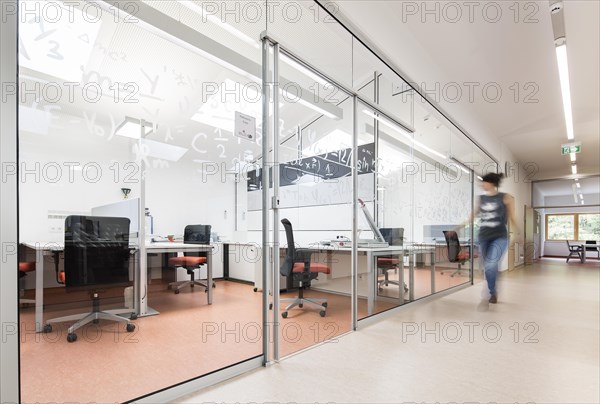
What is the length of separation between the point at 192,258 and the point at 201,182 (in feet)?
2.19

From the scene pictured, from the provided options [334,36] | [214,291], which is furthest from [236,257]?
[334,36]

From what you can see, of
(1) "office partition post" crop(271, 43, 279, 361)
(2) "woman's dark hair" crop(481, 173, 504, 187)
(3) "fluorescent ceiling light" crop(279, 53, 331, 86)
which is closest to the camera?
(1) "office partition post" crop(271, 43, 279, 361)

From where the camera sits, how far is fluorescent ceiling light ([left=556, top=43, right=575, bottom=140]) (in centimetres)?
408

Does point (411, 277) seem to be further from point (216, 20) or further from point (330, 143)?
point (216, 20)

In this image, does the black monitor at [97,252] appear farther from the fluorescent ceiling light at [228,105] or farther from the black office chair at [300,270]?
the black office chair at [300,270]

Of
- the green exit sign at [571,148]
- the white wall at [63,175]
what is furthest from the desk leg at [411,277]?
the green exit sign at [571,148]

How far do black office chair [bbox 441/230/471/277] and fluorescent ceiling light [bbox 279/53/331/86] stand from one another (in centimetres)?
365

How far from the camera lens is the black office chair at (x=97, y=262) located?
82.0 inches

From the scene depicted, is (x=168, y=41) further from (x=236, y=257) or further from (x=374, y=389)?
(x=374, y=389)

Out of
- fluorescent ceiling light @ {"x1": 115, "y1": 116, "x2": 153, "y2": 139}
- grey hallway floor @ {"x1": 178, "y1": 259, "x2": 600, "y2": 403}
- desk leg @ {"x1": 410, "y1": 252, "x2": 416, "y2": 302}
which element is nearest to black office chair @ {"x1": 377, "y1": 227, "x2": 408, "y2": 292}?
desk leg @ {"x1": 410, "y1": 252, "x2": 416, "y2": 302}

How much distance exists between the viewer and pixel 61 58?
1696 mm

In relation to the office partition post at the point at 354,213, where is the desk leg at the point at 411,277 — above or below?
below

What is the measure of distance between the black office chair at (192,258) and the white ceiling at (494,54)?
237cm

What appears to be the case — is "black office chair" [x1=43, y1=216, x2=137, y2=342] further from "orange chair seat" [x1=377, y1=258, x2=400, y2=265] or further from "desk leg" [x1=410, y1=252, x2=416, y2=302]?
"desk leg" [x1=410, y1=252, x2=416, y2=302]
